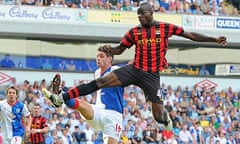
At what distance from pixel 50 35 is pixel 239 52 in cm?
899

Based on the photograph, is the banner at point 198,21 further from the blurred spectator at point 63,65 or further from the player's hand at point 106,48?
the player's hand at point 106,48

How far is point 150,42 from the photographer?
1127 centimetres

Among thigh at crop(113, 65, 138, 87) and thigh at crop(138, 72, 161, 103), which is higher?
thigh at crop(113, 65, 138, 87)

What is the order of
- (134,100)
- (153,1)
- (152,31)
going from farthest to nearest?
(153,1) → (134,100) → (152,31)

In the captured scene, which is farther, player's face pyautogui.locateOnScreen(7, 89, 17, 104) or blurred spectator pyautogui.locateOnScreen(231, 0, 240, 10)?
blurred spectator pyautogui.locateOnScreen(231, 0, 240, 10)

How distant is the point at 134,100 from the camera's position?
920 inches

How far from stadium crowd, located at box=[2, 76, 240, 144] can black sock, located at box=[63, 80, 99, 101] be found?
7.30m

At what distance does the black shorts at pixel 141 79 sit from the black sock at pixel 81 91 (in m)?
0.44

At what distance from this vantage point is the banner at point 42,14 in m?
27.0

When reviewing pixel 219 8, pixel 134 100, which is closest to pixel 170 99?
pixel 134 100

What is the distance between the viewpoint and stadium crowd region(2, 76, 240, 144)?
2050 centimetres

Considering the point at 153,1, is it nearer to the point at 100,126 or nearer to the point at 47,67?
the point at 47,67

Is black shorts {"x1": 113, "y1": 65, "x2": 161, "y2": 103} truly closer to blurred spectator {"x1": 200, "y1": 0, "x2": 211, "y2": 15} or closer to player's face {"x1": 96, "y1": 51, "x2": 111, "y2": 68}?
player's face {"x1": 96, "y1": 51, "x2": 111, "y2": 68}

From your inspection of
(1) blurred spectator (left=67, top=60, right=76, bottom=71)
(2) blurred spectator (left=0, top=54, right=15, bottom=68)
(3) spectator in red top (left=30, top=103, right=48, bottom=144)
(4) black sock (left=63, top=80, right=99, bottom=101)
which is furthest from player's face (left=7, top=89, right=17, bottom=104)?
(1) blurred spectator (left=67, top=60, right=76, bottom=71)
